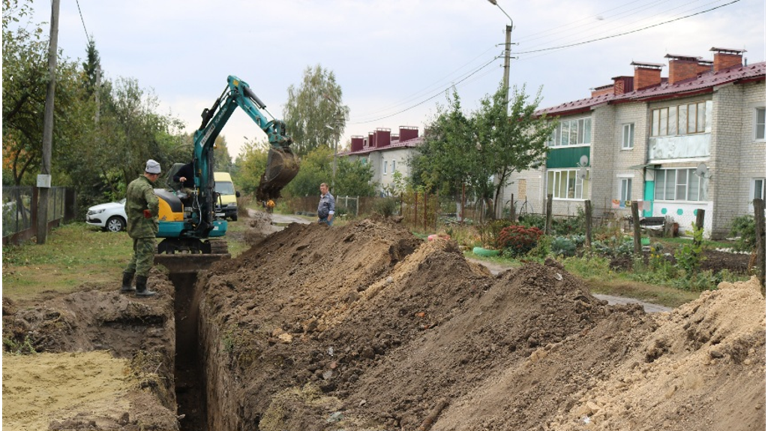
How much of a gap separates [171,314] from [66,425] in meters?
5.86

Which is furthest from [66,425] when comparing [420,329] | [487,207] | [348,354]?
[487,207]

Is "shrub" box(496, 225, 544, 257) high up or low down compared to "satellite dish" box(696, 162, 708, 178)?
down

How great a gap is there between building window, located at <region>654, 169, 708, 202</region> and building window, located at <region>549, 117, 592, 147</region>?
15.3ft

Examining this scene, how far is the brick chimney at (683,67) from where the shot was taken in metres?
34.1

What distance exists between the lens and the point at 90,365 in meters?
8.41

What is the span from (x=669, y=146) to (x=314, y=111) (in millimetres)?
40795

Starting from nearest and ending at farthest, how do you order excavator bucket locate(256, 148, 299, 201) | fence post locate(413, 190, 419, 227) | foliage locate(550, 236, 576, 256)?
excavator bucket locate(256, 148, 299, 201) → foliage locate(550, 236, 576, 256) → fence post locate(413, 190, 419, 227)

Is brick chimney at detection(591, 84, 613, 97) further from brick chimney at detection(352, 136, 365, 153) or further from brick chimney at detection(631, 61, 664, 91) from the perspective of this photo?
brick chimney at detection(352, 136, 365, 153)

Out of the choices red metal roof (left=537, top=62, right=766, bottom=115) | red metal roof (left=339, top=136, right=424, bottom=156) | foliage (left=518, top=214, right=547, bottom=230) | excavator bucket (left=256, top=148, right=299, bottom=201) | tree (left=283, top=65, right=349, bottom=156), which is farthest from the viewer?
tree (left=283, top=65, right=349, bottom=156)

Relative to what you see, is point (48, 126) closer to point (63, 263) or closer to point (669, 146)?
point (63, 263)

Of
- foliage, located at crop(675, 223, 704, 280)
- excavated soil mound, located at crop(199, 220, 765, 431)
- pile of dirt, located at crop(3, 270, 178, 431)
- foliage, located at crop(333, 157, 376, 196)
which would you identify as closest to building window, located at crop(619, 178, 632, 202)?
foliage, located at crop(333, 157, 376, 196)

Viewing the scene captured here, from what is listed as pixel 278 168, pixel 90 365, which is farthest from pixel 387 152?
pixel 90 365

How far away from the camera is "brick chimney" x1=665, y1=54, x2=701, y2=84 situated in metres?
34.1

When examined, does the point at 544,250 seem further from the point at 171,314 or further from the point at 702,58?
the point at 702,58
